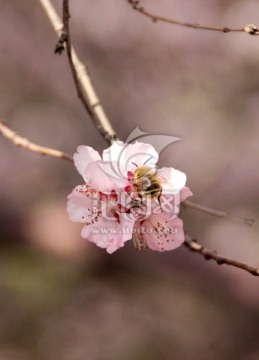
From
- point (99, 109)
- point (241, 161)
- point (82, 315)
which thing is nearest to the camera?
point (99, 109)

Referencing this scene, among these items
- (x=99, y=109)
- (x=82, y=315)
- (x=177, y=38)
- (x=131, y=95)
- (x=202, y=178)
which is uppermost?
(x=99, y=109)

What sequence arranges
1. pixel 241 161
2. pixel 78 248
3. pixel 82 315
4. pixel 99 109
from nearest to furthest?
pixel 99 109, pixel 82 315, pixel 78 248, pixel 241 161

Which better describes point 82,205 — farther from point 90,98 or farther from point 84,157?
point 90,98

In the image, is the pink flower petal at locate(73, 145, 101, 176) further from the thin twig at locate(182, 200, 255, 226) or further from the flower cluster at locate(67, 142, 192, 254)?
the thin twig at locate(182, 200, 255, 226)

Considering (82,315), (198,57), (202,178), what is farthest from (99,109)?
(198,57)

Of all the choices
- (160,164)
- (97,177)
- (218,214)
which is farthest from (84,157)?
(160,164)

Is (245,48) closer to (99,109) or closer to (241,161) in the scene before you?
(241,161)

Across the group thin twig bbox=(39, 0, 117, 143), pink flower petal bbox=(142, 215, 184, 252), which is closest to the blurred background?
thin twig bbox=(39, 0, 117, 143)
